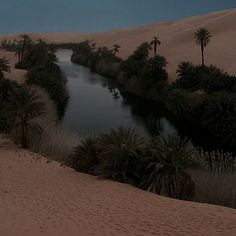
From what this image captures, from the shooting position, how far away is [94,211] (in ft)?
56.9

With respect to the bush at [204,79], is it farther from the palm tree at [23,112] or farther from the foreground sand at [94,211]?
the foreground sand at [94,211]

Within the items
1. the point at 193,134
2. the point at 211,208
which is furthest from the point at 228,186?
the point at 193,134

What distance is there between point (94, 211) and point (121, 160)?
20.6ft

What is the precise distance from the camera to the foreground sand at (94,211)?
15234 millimetres

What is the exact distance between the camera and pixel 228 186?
2161cm

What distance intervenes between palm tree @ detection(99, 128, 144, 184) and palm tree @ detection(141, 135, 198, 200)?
30.0 inches

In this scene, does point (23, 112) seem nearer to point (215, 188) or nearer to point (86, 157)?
point (86, 157)

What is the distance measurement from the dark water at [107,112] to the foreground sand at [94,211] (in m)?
22.1

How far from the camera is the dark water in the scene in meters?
55.8

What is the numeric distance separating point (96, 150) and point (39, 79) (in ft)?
137

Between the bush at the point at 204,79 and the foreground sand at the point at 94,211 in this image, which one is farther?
the bush at the point at 204,79

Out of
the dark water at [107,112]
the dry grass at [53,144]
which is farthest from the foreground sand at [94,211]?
the dark water at [107,112]

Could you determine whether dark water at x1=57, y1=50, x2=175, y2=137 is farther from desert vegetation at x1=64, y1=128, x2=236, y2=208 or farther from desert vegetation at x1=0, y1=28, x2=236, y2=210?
desert vegetation at x1=64, y1=128, x2=236, y2=208

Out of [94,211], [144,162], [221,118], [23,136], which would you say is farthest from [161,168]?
[221,118]
